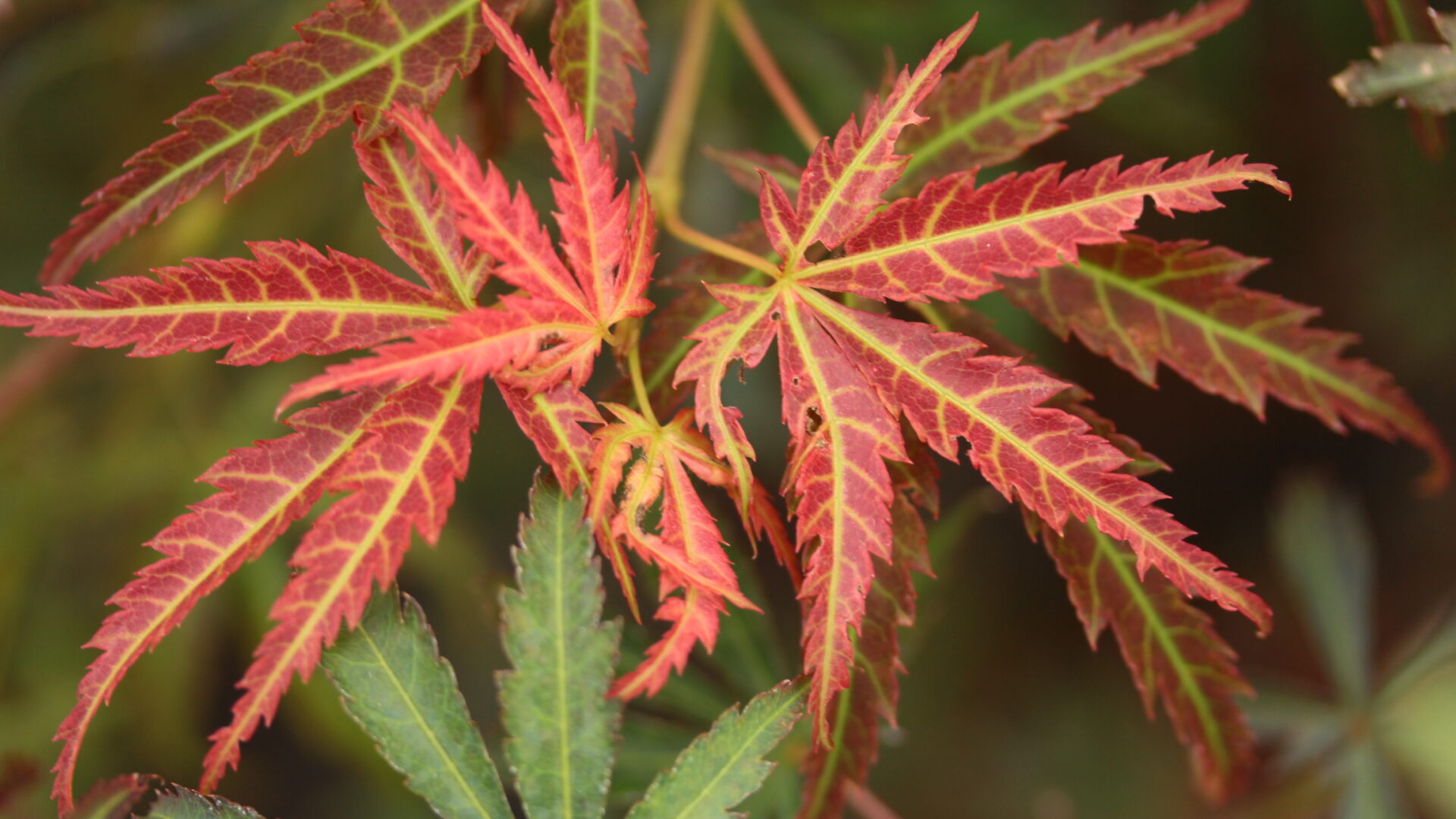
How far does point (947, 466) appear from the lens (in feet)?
4.57

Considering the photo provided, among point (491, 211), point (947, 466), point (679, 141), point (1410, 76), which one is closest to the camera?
point (491, 211)

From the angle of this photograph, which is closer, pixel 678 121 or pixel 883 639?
pixel 883 639

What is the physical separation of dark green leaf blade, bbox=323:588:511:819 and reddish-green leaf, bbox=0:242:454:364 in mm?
164

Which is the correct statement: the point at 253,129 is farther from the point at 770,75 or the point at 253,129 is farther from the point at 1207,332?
the point at 1207,332

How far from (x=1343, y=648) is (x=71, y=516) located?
1.56 metres

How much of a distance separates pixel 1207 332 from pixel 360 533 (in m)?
0.56

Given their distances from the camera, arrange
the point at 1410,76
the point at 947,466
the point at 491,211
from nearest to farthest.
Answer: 1. the point at 491,211
2. the point at 1410,76
3. the point at 947,466

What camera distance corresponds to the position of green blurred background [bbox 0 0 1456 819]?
1.04 meters

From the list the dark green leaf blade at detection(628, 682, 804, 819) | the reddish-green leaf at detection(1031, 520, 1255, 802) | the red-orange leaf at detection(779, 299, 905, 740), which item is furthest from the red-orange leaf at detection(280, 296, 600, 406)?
the reddish-green leaf at detection(1031, 520, 1255, 802)

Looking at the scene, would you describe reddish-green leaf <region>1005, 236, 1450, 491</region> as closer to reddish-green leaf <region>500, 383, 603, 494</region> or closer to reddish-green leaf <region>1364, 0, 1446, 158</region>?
reddish-green leaf <region>1364, 0, 1446, 158</region>

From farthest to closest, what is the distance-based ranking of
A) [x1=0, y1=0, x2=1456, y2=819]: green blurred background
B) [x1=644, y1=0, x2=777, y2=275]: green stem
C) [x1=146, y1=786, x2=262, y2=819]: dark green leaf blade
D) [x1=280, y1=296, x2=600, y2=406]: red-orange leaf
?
[x1=0, y1=0, x2=1456, y2=819]: green blurred background, [x1=644, y1=0, x2=777, y2=275]: green stem, [x1=146, y1=786, x2=262, y2=819]: dark green leaf blade, [x1=280, y1=296, x2=600, y2=406]: red-orange leaf

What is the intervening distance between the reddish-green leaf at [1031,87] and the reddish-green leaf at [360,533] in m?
0.38

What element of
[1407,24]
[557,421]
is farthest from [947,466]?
[557,421]

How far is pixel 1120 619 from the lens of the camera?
62 cm
